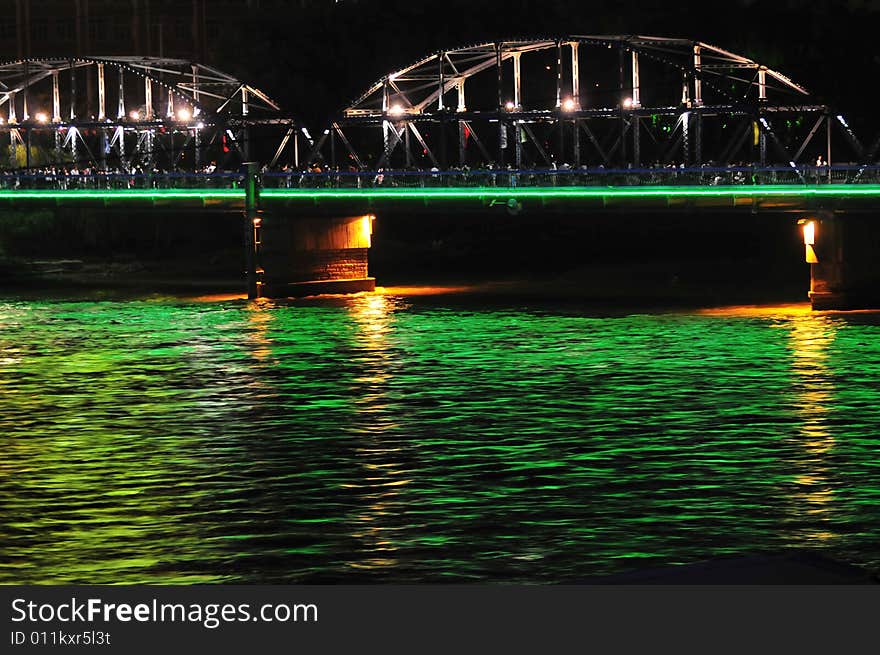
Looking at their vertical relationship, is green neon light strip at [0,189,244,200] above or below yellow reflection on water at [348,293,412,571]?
above

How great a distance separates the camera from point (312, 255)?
99750 mm

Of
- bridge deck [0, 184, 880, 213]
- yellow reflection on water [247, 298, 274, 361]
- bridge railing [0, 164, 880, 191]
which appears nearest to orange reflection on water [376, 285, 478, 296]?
bridge deck [0, 184, 880, 213]

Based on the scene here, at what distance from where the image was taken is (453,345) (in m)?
67.2

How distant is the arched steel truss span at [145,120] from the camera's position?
402 feet

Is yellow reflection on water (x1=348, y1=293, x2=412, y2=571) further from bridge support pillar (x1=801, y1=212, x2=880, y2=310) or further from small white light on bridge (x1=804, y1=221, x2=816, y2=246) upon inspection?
small white light on bridge (x1=804, y1=221, x2=816, y2=246)

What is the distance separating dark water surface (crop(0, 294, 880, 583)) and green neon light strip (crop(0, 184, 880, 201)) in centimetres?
1136

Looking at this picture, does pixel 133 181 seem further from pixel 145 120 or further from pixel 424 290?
pixel 424 290

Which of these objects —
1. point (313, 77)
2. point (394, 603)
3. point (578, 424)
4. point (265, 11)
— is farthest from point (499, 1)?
point (394, 603)

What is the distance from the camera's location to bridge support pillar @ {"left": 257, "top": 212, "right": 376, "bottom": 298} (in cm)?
9769

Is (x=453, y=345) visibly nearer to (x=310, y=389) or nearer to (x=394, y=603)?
(x=310, y=389)

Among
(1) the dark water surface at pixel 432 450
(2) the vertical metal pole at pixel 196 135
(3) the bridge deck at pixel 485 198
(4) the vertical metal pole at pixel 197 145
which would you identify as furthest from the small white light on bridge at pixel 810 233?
(2) the vertical metal pole at pixel 196 135

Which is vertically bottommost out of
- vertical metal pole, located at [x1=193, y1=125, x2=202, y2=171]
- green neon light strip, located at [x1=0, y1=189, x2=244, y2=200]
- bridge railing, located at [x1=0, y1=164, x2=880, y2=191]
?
green neon light strip, located at [x1=0, y1=189, x2=244, y2=200]

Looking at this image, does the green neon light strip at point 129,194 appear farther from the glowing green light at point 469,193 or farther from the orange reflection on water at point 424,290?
the orange reflection on water at point 424,290

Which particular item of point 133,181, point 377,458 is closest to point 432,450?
point 377,458
